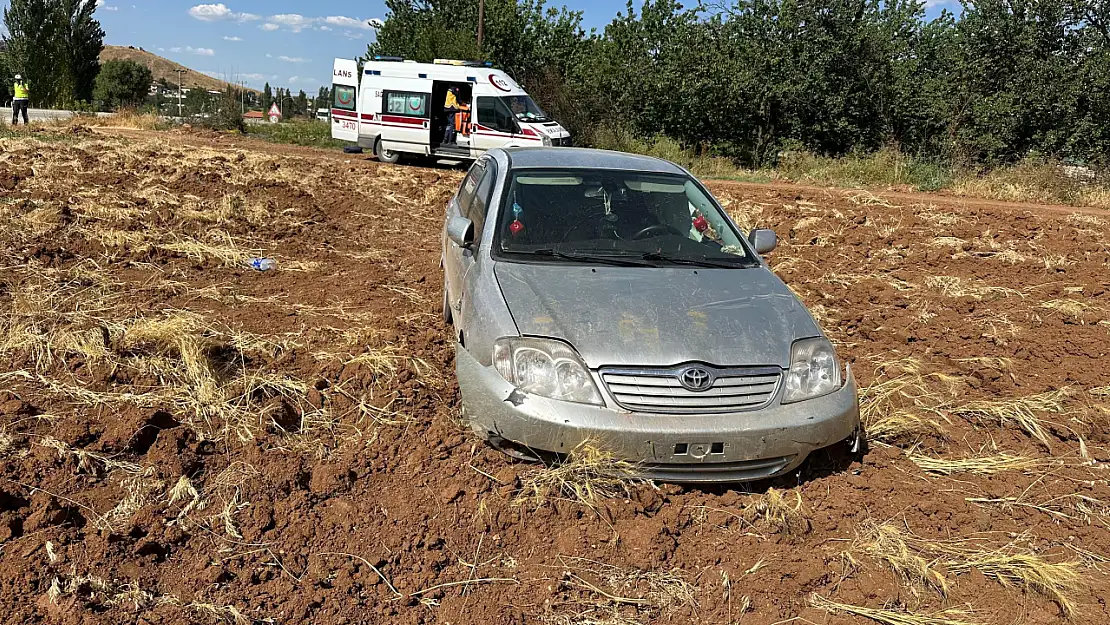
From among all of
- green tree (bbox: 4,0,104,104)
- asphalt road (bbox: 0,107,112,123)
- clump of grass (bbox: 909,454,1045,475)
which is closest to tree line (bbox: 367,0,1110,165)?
asphalt road (bbox: 0,107,112,123)

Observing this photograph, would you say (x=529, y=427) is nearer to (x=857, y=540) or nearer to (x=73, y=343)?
(x=857, y=540)

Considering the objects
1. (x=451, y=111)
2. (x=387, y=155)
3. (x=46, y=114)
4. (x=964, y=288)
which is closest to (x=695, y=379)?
(x=964, y=288)

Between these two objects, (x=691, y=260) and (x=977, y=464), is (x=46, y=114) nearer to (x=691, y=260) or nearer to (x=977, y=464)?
(x=691, y=260)

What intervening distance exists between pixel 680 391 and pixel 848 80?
2410 cm

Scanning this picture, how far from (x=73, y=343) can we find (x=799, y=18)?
24.5 meters

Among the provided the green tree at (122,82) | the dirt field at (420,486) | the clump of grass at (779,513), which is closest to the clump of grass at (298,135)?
the dirt field at (420,486)

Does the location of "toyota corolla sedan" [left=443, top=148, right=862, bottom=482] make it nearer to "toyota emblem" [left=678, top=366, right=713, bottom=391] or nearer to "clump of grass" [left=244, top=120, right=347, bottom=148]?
"toyota emblem" [left=678, top=366, right=713, bottom=391]

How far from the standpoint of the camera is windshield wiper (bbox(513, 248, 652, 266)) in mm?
4621

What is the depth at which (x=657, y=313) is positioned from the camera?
3.98 metres

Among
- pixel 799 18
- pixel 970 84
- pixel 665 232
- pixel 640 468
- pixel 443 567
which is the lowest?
pixel 443 567

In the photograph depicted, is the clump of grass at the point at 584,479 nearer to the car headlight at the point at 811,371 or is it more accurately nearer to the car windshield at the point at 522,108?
the car headlight at the point at 811,371

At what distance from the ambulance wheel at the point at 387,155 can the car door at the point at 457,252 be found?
607 inches

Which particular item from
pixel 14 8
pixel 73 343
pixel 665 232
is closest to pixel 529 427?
pixel 665 232

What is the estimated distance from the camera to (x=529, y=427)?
3.55 meters
